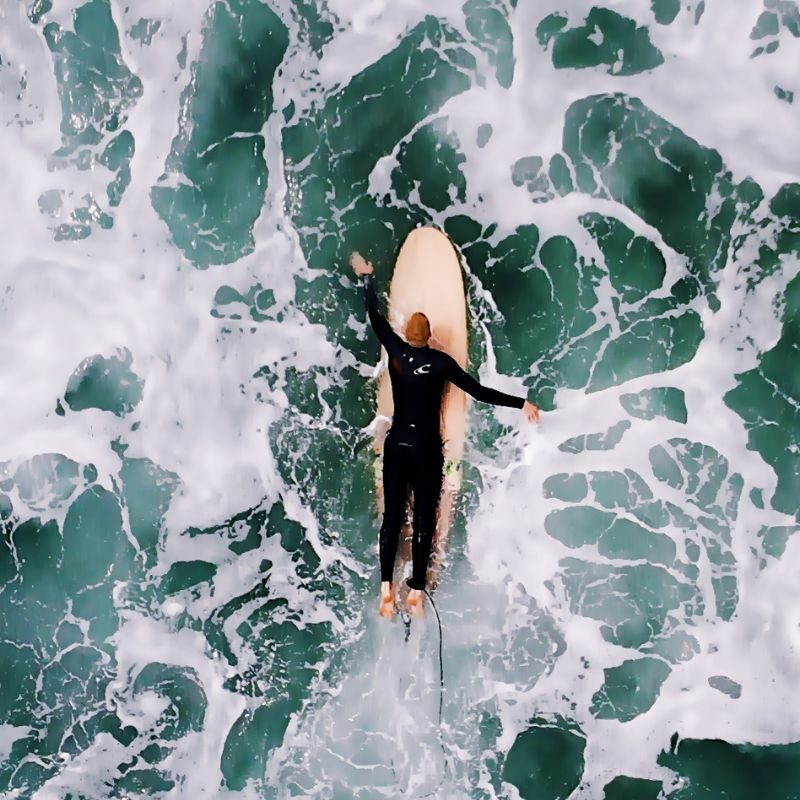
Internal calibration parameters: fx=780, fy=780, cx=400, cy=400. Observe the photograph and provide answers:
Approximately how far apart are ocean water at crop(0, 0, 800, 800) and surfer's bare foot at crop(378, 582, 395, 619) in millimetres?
217

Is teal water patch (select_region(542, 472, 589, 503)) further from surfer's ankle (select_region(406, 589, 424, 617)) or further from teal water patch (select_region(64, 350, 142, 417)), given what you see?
teal water patch (select_region(64, 350, 142, 417))

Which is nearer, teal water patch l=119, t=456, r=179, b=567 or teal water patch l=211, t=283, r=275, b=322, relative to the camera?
teal water patch l=211, t=283, r=275, b=322

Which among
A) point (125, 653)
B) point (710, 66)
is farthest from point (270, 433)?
point (710, 66)

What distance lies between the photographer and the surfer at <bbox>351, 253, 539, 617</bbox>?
4.28 meters

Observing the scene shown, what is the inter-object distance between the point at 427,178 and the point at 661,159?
1.37m

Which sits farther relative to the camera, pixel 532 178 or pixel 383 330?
pixel 532 178

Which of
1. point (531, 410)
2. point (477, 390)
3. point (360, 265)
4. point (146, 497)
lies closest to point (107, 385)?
point (146, 497)

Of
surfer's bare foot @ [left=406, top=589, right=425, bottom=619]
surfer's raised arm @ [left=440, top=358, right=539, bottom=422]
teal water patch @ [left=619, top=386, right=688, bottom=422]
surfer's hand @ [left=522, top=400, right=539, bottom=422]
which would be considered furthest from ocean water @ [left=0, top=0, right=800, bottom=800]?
surfer's raised arm @ [left=440, top=358, right=539, bottom=422]

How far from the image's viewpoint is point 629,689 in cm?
479

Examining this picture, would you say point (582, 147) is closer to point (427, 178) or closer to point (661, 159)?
point (661, 159)

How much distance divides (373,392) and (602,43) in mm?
2452

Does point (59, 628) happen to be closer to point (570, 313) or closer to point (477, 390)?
point (477, 390)

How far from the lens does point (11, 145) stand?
15.6 ft

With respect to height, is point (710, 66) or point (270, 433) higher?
point (710, 66)
